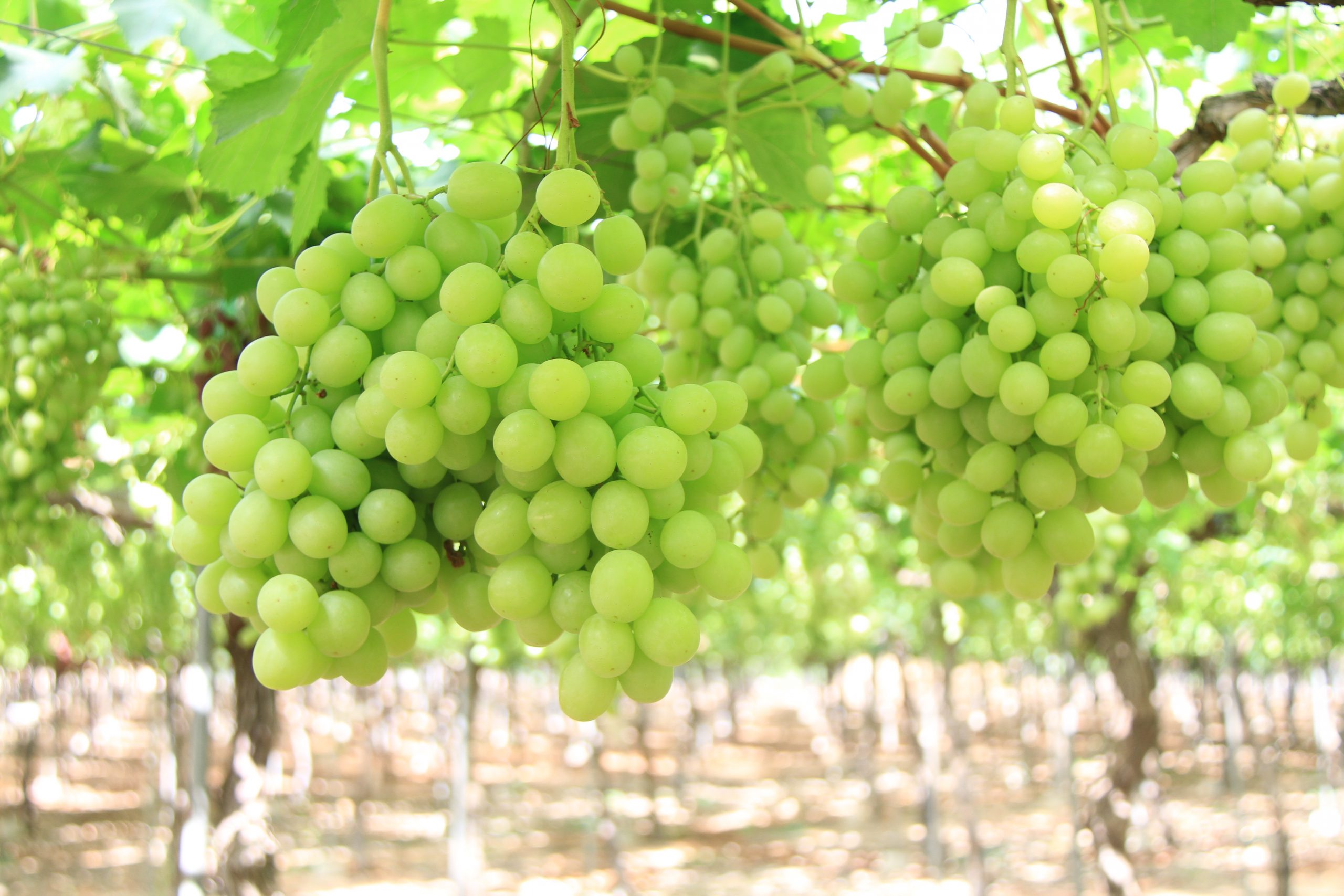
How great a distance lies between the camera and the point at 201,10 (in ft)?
4.55

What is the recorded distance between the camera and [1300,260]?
1160 mm

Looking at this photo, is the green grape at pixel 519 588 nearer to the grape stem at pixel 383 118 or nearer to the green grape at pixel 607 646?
the green grape at pixel 607 646

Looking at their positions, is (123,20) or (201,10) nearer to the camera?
(123,20)

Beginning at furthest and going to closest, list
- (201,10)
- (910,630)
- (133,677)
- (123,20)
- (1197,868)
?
(133,677) → (910,630) → (1197,868) → (201,10) → (123,20)

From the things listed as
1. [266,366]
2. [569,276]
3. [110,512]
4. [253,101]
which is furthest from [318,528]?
[110,512]

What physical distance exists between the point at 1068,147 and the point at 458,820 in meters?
8.13

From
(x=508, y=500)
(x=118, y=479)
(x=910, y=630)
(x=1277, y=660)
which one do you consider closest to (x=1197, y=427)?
(x=508, y=500)

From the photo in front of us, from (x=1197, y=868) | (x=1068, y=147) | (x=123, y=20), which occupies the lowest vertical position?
(x=1197, y=868)

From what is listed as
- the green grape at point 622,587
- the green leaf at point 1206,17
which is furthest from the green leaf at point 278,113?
the green leaf at point 1206,17

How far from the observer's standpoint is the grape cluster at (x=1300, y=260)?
3.69ft

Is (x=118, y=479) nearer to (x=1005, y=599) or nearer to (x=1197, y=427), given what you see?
(x=1197, y=427)

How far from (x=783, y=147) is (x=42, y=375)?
52.5 inches

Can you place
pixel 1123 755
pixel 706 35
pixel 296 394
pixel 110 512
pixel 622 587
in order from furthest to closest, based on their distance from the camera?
pixel 1123 755
pixel 110 512
pixel 706 35
pixel 296 394
pixel 622 587

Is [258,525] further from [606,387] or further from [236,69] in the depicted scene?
[236,69]
